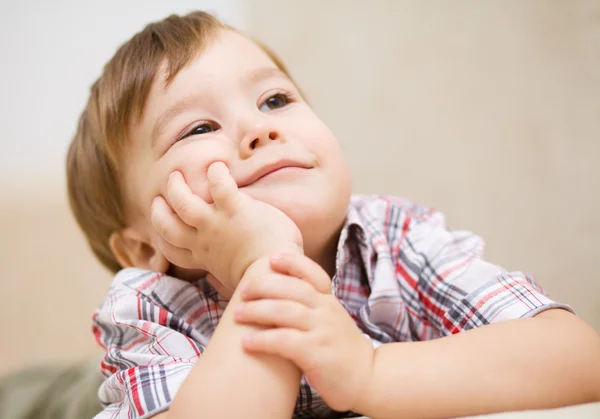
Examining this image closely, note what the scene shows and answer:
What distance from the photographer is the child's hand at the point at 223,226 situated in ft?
1.94

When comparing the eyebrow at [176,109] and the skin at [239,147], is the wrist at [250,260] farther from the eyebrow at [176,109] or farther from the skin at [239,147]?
the eyebrow at [176,109]

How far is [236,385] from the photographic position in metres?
0.48

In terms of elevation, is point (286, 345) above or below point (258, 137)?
below

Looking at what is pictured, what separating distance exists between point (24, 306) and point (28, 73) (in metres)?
0.66

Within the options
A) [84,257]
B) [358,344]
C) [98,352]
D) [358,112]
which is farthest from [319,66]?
[358,344]

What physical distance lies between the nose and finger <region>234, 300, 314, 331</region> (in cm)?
23

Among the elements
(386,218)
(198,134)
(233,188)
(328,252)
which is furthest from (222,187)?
(386,218)

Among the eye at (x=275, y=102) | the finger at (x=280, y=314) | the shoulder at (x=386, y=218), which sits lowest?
the finger at (x=280, y=314)

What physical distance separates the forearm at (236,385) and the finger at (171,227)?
0.18 m

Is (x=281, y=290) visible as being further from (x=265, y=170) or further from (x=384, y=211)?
(x=384, y=211)

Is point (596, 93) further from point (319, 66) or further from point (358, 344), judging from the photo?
point (358, 344)

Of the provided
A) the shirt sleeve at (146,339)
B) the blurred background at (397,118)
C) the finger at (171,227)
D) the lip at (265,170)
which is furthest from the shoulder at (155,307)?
the blurred background at (397,118)

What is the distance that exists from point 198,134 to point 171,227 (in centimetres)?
14

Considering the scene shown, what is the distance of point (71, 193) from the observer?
98 centimetres
